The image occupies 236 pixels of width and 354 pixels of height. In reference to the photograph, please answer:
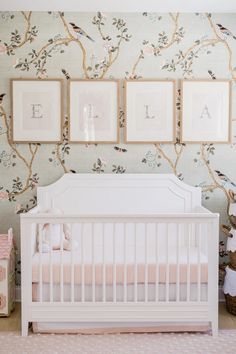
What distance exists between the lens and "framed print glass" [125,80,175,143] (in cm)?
385

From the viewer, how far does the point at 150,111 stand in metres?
3.87

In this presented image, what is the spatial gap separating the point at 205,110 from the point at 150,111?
442 mm

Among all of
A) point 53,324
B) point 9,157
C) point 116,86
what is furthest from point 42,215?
point 116,86

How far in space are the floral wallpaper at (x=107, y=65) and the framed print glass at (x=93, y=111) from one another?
6cm

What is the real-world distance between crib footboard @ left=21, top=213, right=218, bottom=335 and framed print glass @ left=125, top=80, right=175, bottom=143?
3.25 feet

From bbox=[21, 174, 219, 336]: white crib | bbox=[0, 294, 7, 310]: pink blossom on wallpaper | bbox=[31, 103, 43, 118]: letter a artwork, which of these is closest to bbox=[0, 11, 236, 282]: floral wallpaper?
bbox=[31, 103, 43, 118]: letter a artwork

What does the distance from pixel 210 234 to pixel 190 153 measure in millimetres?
981

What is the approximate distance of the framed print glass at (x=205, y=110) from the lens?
386 cm

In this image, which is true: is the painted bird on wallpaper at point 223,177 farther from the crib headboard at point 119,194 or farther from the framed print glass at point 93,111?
the framed print glass at point 93,111

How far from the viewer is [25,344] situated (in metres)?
2.95

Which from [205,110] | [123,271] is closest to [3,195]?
[123,271]

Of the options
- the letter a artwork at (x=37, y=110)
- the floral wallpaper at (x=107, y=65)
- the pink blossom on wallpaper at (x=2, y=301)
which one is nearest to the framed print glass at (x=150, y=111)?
the floral wallpaper at (x=107, y=65)

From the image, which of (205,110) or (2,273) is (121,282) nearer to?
(2,273)

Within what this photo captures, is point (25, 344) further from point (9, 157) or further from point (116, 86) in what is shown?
point (116, 86)
